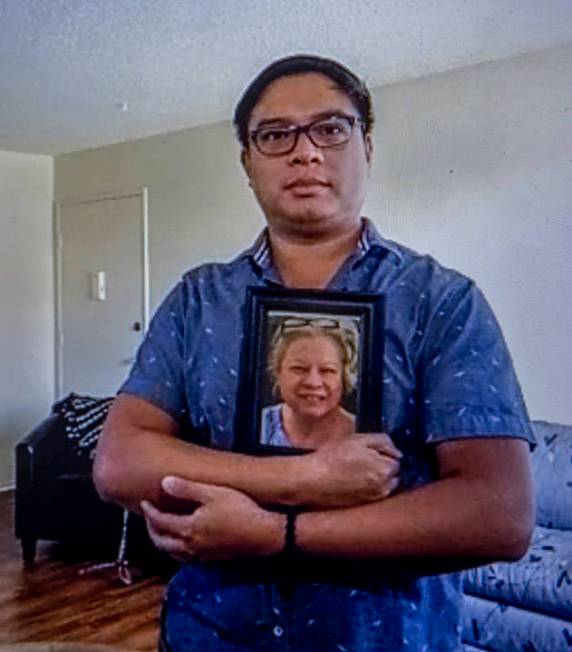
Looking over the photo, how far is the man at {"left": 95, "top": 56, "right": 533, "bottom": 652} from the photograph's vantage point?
72 cm

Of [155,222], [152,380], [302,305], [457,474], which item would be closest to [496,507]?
[457,474]

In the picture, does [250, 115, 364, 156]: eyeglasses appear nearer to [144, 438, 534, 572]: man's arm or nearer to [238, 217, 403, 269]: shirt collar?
[238, 217, 403, 269]: shirt collar

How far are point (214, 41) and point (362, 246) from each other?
2.48m

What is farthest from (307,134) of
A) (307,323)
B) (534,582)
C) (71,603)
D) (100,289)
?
(100,289)

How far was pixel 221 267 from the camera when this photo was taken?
0.87 meters

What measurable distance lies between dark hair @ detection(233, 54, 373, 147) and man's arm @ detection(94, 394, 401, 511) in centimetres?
32

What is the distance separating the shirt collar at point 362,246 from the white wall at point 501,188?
2540 mm

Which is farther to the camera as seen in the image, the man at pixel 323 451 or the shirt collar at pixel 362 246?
the shirt collar at pixel 362 246

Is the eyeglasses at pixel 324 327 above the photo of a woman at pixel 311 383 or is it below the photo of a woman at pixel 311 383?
above

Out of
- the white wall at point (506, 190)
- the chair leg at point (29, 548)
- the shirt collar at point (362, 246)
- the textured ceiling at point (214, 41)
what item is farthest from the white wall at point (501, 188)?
the shirt collar at point (362, 246)

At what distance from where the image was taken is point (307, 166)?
786 mm

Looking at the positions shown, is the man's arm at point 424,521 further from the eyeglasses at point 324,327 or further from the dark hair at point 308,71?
the dark hair at point 308,71

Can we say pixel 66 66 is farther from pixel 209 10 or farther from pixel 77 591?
pixel 77 591

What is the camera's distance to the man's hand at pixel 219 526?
2.37ft
